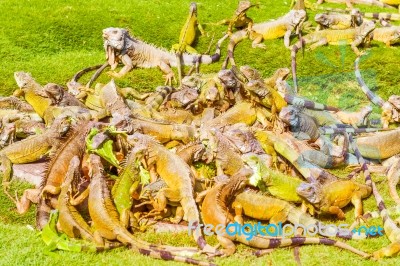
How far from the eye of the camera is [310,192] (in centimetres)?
683

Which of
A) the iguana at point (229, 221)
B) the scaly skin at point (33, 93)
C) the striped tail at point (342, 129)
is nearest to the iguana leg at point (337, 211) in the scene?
the iguana at point (229, 221)

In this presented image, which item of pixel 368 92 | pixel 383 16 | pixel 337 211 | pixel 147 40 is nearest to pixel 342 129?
pixel 368 92

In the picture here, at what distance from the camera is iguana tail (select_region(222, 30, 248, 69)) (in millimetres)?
11047

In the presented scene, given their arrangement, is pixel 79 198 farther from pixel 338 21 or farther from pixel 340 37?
pixel 338 21

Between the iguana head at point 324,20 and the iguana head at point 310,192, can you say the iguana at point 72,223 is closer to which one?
the iguana head at point 310,192

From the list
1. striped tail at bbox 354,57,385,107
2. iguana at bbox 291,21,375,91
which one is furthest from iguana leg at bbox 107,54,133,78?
striped tail at bbox 354,57,385,107

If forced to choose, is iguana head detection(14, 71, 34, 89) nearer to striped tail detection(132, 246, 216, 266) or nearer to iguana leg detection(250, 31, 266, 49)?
striped tail detection(132, 246, 216, 266)

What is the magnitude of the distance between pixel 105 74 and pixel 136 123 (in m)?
2.86

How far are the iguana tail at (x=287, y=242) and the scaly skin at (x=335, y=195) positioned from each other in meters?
0.55

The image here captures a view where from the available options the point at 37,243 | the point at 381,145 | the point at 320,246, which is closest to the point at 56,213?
the point at 37,243

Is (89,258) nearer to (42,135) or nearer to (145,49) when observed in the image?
(42,135)

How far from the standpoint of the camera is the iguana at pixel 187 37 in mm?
11217

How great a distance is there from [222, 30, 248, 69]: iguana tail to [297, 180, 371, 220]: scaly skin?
4.02 m

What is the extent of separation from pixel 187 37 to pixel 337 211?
5.66 metres
